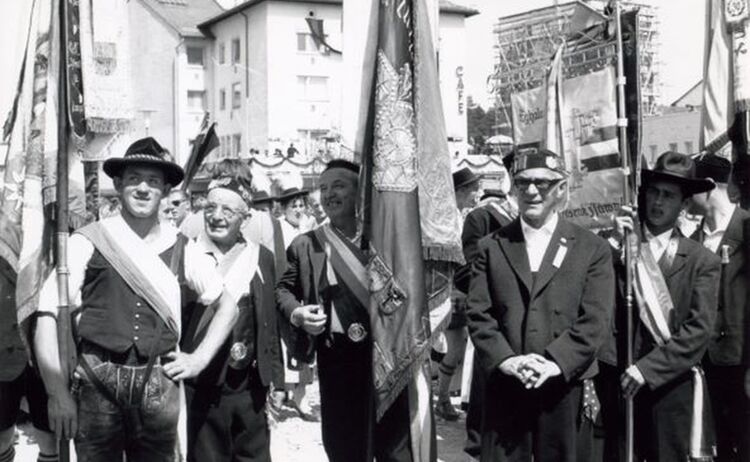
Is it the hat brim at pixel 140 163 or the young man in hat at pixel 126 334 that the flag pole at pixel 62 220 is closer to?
the young man in hat at pixel 126 334

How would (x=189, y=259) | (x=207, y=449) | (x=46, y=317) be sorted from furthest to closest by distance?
(x=207, y=449), (x=189, y=259), (x=46, y=317)

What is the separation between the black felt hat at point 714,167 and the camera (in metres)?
5.37

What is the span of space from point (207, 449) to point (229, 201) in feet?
4.70

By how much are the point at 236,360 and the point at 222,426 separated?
0.39 metres

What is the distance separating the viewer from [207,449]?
498 cm

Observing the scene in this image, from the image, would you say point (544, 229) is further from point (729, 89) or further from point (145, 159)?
point (145, 159)

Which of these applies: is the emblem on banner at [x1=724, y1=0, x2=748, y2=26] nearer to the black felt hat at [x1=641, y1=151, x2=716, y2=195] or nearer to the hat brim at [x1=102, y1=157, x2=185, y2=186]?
the black felt hat at [x1=641, y1=151, x2=716, y2=195]

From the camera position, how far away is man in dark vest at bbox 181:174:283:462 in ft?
16.4

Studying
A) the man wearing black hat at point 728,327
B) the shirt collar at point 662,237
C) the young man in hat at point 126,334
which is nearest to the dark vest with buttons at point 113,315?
the young man in hat at point 126,334

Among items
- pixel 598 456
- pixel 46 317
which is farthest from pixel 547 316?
pixel 46 317

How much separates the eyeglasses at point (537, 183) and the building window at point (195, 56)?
190 feet

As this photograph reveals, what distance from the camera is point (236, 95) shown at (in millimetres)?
55812

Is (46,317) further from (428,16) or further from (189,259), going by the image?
(428,16)

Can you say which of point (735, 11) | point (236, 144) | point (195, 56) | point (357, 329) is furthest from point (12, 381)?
point (195, 56)
